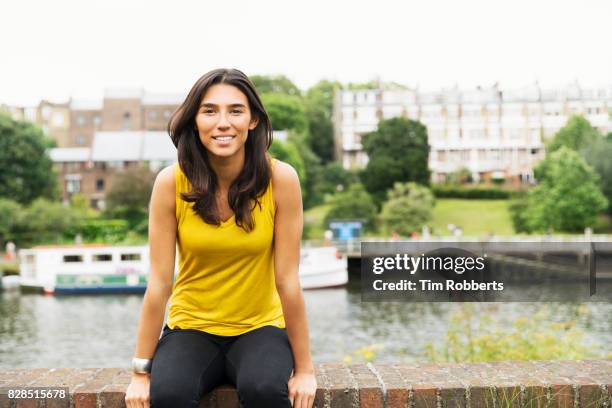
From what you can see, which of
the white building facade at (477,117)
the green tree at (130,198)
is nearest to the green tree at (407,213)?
the green tree at (130,198)

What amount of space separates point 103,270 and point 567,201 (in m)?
20.4

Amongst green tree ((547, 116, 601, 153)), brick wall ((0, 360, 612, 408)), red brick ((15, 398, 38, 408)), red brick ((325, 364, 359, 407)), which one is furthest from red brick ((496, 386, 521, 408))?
green tree ((547, 116, 601, 153))

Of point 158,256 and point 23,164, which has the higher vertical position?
point 23,164

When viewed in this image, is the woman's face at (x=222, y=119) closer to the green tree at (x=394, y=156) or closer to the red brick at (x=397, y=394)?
the red brick at (x=397, y=394)

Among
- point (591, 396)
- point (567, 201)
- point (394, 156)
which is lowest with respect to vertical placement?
point (567, 201)

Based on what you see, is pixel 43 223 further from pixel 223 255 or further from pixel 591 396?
pixel 591 396

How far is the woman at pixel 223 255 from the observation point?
80.1 inches

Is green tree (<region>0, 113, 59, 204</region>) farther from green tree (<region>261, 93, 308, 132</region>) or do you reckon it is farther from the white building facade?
the white building facade

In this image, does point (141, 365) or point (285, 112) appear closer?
point (141, 365)

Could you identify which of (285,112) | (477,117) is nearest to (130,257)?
(285,112)

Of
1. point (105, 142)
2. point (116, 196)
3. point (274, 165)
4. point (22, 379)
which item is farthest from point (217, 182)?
point (105, 142)

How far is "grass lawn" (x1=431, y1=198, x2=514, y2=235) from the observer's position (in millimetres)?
36375

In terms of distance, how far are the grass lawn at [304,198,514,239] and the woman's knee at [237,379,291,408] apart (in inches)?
1224

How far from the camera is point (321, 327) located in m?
17.4
